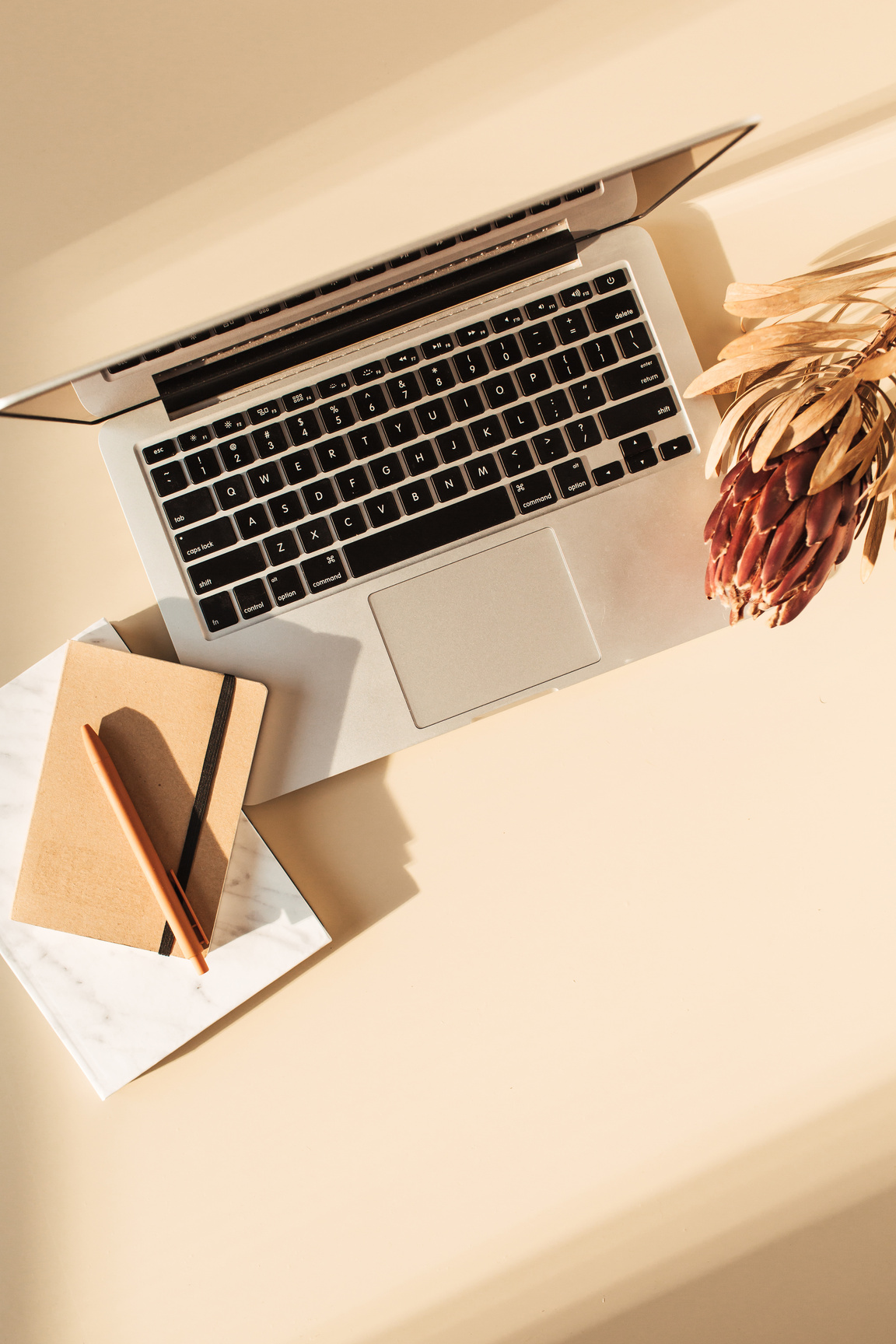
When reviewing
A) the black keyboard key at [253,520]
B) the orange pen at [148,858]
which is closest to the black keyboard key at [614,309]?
the black keyboard key at [253,520]

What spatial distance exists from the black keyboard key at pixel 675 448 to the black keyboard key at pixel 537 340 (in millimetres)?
125

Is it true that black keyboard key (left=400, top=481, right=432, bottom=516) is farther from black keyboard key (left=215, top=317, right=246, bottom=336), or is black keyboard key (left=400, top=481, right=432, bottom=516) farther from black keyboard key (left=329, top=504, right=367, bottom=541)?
black keyboard key (left=215, top=317, right=246, bottom=336)

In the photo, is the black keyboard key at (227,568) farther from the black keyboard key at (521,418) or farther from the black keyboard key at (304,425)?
the black keyboard key at (521,418)

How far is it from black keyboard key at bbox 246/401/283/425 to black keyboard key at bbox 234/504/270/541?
2.8 inches

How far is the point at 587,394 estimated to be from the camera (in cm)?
63

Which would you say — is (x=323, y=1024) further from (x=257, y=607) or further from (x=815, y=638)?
(x=815, y=638)

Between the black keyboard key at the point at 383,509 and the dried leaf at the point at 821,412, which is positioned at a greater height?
the black keyboard key at the point at 383,509

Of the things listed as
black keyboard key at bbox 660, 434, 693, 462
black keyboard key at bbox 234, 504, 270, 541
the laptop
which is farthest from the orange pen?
black keyboard key at bbox 660, 434, 693, 462

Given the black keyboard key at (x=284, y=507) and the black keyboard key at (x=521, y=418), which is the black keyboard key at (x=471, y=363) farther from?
the black keyboard key at (x=284, y=507)

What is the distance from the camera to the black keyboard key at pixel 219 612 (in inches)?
25.2

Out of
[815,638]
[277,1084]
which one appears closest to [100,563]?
[277,1084]

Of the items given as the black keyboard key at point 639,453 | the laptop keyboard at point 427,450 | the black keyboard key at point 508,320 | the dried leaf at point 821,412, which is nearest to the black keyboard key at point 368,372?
the laptop keyboard at point 427,450

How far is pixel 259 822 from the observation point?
69cm

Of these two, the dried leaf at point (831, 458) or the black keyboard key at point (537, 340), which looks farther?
the black keyboard key at point (537, 340)
